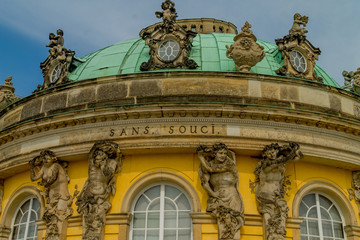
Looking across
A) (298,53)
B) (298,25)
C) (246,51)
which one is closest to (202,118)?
(246,51)

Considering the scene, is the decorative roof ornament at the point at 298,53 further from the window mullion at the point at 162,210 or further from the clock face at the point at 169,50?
the window mullion at the point at 162,210

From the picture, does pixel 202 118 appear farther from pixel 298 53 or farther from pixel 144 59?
pixel 298 53

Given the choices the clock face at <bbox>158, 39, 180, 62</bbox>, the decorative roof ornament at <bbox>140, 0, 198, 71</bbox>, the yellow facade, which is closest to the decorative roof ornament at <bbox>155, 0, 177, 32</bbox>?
the decorative roof ornament at <bbox>140, 0, 198, 71</bbox>

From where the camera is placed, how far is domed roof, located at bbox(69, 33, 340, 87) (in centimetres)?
1916

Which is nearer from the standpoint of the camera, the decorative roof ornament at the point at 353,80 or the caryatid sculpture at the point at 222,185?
the caryatid sculpture at the point at 222,185

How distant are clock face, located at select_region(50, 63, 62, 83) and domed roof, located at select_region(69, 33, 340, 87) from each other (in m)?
0.55

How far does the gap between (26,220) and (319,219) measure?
1040cm

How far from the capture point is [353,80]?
22734 mm

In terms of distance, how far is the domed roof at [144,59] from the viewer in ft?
62.8

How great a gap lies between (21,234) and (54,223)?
8.99ft

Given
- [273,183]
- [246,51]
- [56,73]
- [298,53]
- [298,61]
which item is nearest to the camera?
[273,183]

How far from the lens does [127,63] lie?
65.2 feet

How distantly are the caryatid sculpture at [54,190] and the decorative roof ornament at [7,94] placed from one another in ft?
20.1

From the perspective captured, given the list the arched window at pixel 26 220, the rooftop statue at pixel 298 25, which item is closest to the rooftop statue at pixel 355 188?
the rooftop statue at pixel 298 25
